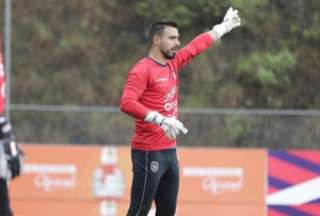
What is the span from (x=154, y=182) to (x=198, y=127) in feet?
22.2

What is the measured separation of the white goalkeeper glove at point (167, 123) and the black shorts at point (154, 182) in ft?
1.81

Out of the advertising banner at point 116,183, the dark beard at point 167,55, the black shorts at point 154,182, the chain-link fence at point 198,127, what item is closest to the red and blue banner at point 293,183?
the advertising banner at point 116,183

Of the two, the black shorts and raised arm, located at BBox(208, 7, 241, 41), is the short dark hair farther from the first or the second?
the black shorts

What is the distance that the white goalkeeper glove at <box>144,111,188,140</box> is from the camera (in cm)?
771

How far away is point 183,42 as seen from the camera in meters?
18.5

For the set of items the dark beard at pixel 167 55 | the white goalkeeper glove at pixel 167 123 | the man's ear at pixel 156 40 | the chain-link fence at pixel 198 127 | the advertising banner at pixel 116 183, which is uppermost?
the man's ear at pixel 156 40

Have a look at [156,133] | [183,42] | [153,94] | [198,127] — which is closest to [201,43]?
[153,94]

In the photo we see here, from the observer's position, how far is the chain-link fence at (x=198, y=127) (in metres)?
14.7

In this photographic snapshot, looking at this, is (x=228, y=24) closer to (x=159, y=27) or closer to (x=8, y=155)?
(x=159, y=27)

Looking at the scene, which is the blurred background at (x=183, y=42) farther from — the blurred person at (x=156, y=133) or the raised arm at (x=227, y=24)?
the blurred person at (x=156, y=133)

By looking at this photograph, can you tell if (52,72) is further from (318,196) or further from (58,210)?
(318,196)

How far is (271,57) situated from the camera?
696 inches

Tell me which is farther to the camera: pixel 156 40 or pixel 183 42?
pixel 183 42

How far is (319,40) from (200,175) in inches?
235
